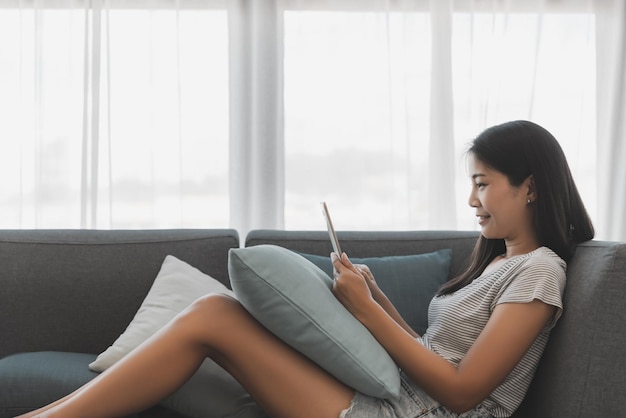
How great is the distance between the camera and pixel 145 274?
2459 millimetres

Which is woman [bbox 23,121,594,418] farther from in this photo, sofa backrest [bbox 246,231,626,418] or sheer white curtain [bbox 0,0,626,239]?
sheer white curtain [bbox 0,0,626,239]

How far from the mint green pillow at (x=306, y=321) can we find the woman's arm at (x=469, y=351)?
0.18 ft

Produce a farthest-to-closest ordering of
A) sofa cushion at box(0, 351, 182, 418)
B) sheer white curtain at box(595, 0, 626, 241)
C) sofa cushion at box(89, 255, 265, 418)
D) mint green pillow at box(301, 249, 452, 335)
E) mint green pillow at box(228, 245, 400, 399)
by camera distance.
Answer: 1. sheer white curtain at box(595, 0, 626, 241)
2. mint green pillow at box(301, 249, 452, 335)
3. sofa cushion at box(0, 351, 182, 418)
4. sofa cushion at box(89, 255, 265, 418)
5. mint green pillow at box(228, 245, 400, 399)

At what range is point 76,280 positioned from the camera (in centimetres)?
243

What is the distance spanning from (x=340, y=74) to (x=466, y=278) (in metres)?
1.55

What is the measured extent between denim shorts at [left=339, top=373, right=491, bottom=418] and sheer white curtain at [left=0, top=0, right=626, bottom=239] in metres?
1.67

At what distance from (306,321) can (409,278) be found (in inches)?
32.3

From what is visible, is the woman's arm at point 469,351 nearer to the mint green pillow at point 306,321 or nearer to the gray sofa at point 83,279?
the mint green pillow at point 306,321

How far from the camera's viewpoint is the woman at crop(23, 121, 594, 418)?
1.61 meters

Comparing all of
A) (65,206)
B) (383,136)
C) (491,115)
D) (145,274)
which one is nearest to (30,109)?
(65,206)

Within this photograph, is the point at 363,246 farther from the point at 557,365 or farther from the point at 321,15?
the point at 321,15

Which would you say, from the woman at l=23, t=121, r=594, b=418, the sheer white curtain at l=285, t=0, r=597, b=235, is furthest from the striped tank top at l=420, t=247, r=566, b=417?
the sheer white curtain at l=285, t=0, r=597, b=235

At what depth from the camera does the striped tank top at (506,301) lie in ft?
5.57

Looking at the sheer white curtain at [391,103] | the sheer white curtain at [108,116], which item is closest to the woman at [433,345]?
the sheer white curtain at [391,103]
